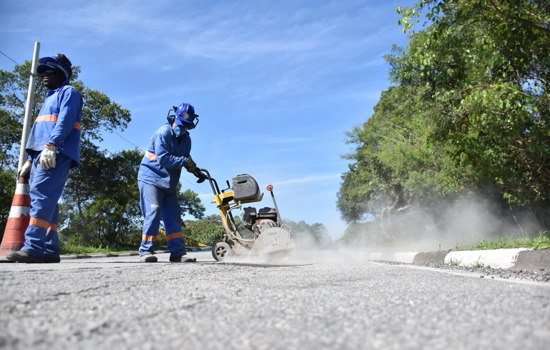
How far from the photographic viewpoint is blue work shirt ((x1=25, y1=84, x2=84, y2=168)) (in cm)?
475

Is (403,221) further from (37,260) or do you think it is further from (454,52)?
(37,260)

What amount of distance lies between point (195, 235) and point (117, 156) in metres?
19.3

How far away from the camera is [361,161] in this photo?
27.7m

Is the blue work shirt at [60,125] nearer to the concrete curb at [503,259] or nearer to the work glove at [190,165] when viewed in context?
the work glove at [190,165]

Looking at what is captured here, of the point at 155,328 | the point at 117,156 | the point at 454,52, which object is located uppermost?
the point at 117,156

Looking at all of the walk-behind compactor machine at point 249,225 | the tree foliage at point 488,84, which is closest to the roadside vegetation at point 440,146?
the tree foliage at point 488,84

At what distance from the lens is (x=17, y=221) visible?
238 inches

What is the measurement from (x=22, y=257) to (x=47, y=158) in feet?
3.75

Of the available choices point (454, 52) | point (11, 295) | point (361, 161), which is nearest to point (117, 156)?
point (361, 161)

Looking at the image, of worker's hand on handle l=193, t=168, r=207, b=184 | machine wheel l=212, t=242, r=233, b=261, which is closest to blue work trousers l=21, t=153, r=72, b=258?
worker's hand on handle l=193, t=168, r=207, b=184

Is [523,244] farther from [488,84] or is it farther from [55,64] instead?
[55,64]

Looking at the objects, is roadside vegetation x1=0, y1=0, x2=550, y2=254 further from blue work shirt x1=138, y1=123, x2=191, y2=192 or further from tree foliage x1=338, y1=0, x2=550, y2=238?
blue work shirt x1=138, y1=123, x2=191, y2=192

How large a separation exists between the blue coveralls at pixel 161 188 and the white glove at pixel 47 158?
144 cm

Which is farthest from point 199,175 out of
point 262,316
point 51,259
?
point 262,316
